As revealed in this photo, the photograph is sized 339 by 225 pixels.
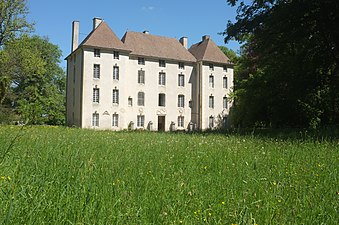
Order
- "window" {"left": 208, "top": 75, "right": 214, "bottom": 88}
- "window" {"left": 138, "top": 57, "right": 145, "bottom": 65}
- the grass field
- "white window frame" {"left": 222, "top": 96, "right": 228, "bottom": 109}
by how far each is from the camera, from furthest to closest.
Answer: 1. "white window frame" {"left": 222, "top": 96, "right": 228, "bottom": 109}
2. "window" {"left": 208, "top": 75, "right": 214, "bottom": 88}
3. "window" {"left": 138, "top": 57, "right": 145, "bottom": 65}
4. the grass field

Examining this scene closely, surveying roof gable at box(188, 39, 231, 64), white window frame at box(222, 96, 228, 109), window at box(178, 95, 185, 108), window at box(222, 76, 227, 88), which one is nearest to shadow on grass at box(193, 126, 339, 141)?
window at box(178, 95, 185, 108)

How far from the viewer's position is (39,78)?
47125 millimetres

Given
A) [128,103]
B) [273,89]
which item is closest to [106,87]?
[128,103]

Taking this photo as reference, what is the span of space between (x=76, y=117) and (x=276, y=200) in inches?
1477

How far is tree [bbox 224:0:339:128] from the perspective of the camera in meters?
17.7

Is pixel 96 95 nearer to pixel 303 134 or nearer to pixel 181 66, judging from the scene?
pixel 181 66

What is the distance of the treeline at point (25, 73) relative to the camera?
107ft

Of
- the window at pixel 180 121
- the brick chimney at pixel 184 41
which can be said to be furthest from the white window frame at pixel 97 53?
the brick chimney at pixel 184 41

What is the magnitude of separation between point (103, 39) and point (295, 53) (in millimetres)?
25125

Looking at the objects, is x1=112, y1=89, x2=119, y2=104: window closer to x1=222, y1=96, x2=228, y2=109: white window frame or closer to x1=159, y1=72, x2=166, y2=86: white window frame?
x1=159, y1=72, x2=166, y2=86: white window frame

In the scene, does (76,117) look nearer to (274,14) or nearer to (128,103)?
(128,103)

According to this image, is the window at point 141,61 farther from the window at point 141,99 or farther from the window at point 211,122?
the window at point 211,122

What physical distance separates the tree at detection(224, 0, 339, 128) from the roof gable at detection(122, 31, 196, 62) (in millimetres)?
21451

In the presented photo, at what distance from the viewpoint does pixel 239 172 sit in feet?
15.8
